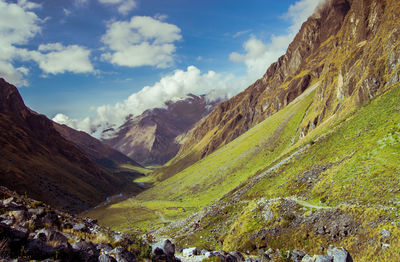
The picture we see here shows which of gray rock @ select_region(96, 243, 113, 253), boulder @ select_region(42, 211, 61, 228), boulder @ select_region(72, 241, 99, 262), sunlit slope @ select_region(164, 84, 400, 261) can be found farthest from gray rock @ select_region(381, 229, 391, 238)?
boulder @ select_region(42, 211, 61, 228)

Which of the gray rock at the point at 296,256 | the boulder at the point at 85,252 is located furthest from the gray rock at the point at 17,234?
the gray rock at the point at 296,256

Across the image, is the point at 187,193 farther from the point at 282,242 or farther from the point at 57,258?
the point at 57,258

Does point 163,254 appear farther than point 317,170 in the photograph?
No

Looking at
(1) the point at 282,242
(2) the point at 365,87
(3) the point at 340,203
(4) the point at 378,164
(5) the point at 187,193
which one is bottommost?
(5) the point at 187,193

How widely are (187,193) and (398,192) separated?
120 meters

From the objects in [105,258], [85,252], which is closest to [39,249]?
[85,252]

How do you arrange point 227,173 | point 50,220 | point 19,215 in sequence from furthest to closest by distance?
point 227,173 < point 50,220 < point 19,215

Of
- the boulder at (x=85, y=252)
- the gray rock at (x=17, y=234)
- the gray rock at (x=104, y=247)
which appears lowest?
the gray rock at (x=104, y=247)

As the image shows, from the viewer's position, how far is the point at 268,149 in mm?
122562

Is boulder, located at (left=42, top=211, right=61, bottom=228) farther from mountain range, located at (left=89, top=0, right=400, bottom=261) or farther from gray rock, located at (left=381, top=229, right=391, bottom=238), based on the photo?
gray rock, located at (left=381, top=229, right=391, bottom=238)

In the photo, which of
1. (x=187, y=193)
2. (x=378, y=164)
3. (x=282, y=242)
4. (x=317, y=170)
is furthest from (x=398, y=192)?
(x=187, y=193)

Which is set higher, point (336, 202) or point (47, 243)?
point (47, 243)

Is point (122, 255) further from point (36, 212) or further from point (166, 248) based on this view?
point (36, 212)

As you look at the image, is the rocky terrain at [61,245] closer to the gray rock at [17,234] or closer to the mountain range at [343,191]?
the gray rock at [17,234]
